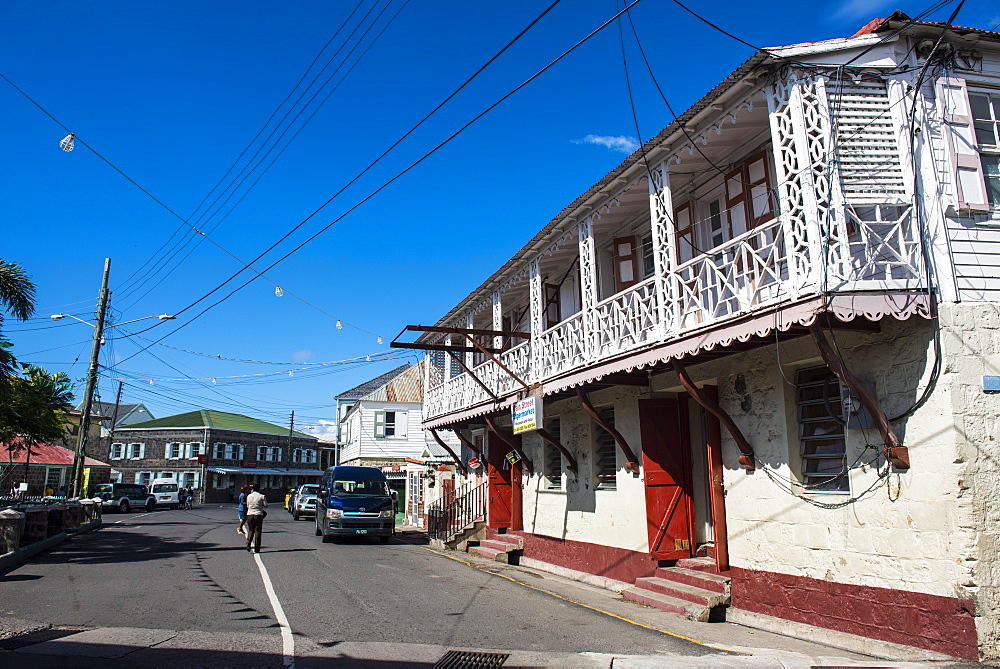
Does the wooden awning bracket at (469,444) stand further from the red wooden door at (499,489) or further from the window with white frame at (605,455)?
the window with white frame at (605,455)

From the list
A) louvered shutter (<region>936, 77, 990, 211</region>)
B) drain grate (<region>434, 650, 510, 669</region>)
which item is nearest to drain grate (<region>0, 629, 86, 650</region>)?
drain grate (<region>434, 650, 510, 669</region>)

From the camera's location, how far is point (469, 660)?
6.71 metres

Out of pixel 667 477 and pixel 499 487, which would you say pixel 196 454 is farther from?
pixel 667 477

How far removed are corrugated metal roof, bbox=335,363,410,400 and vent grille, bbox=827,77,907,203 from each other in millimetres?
45933

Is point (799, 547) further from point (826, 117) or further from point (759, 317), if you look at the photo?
point (826, 117)

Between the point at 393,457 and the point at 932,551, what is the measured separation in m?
38.3

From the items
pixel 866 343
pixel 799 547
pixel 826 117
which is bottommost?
pixel 799 547

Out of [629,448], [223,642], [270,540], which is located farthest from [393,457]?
[223,642]

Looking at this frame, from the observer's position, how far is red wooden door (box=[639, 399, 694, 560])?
432 inches

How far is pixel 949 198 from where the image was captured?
750 cm

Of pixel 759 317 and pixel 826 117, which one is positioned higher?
pixel 826 117

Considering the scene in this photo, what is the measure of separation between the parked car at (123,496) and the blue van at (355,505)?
2592 centimetres

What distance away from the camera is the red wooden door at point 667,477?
11.0 metres

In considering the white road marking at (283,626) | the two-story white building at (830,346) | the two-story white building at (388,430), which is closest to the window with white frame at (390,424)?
the two-story white building at (388,430)
